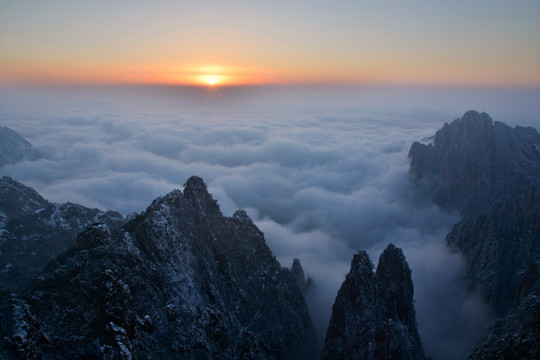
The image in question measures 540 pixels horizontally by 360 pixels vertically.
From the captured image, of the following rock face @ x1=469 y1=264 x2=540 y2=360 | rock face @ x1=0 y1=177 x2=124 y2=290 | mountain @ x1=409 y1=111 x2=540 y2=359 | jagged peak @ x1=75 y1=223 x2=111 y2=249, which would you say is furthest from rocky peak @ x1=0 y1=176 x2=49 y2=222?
mountain @ x1=409 y1=111 x2=540 y2=359

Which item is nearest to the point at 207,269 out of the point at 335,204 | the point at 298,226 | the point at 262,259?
the point at 262,259

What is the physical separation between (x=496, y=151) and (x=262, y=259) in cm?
17241

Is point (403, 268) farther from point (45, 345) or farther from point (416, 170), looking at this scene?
point (416, 170)

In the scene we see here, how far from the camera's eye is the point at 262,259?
59.5m

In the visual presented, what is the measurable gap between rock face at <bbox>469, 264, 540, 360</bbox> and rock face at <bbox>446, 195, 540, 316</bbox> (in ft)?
162

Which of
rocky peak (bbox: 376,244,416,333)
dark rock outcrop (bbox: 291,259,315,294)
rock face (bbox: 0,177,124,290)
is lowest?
dark rock outcrop (bbox: 291,259,315,294)

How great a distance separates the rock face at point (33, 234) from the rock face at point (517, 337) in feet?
283

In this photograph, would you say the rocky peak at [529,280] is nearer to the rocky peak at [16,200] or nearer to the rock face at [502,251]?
the rock face at [502,251]

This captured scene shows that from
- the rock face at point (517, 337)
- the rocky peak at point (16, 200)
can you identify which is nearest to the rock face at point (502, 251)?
the rock face at point (517, 337)

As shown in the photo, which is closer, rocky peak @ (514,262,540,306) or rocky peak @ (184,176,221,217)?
rocky peak @ (514,262,540,306)

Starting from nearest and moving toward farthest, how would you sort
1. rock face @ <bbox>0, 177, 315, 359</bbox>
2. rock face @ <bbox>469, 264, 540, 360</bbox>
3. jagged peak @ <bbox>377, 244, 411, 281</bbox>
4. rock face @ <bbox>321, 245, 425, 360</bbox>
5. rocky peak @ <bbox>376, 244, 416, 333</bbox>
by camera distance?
rock face @ <bbox>0, 177, 315, 359</bbox> < rock face @ <bbox>469, 264, 540, 360</bbox> < rock face @ <bbox>321, 245, 425, 360</bbox> < rocky peak @ <bbox>376, 244, 416, 333</bbox> < jagged peak @ <bbox>377, 244, 411, 281</bbox>

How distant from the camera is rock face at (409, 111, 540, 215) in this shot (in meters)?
150

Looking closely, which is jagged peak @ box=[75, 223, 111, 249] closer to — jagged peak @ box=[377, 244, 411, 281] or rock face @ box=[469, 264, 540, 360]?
rock face @ box=[469, 264, 540, 360]

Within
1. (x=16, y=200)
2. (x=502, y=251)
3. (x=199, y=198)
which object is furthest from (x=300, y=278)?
(x=16, y=200)
